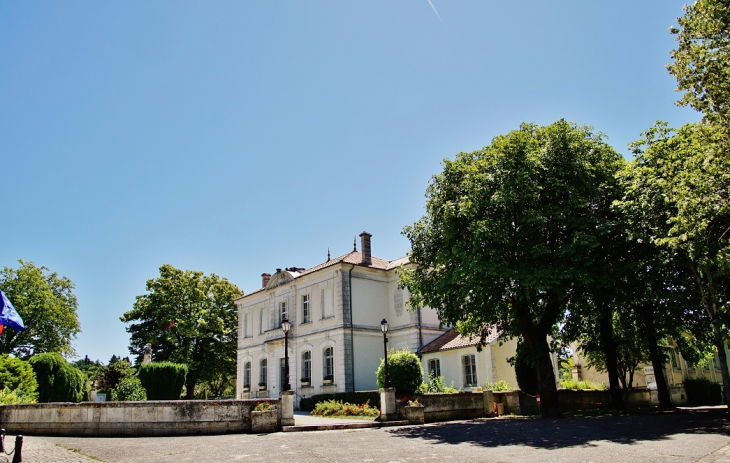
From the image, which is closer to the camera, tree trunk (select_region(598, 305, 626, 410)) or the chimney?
tree trunk (select_region(598, 305, 626, 410))

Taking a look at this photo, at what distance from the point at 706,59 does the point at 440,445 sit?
35.1ft

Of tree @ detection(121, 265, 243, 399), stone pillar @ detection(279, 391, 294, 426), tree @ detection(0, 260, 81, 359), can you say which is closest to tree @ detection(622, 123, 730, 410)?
stone pillar @ detection(279, 391, 294, 426)

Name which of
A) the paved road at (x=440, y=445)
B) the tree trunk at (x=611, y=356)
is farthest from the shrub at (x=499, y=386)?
the paved road at (x=440, y=445)

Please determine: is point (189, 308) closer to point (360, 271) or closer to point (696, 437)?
point (360, 271)

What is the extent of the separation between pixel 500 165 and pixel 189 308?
1238 inches

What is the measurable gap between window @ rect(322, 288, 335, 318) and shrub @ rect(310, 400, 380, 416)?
23.7 feet

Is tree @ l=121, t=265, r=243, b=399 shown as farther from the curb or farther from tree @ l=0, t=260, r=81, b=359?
the curb

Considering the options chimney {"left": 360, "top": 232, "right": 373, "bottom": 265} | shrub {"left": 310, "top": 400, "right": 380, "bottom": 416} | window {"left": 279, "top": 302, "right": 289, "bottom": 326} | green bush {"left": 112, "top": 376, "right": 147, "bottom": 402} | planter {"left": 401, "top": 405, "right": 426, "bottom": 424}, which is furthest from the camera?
window {"left": 279, "top": 302, "right": 289, "bottom": 326}

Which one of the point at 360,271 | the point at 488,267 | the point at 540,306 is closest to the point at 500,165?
the point at 488,267

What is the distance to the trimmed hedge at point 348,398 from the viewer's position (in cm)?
2266

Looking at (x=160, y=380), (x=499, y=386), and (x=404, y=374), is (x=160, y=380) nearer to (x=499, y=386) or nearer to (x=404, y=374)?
(x=404, y=374)

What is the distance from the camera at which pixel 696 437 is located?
1147 cm

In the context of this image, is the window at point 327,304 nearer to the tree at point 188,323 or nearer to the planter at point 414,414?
the planter at point 414,414

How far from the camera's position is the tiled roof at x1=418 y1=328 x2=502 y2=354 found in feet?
83.5
